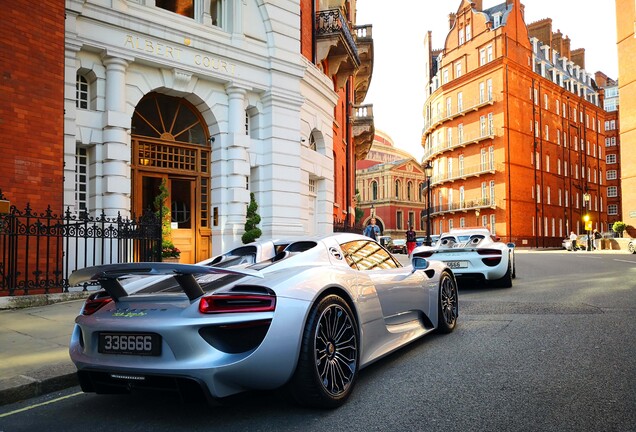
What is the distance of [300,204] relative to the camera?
15.7 m

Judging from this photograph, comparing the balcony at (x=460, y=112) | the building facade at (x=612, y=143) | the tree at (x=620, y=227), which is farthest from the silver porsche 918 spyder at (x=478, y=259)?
the building facade at (x=612, y=143)

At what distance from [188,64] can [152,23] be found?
1.31 meters

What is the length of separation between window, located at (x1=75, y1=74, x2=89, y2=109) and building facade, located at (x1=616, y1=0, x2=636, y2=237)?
43.6m

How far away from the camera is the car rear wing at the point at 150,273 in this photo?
3021 mm

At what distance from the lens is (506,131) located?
1949 inches

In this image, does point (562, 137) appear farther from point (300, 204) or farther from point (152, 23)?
point (152, 23)

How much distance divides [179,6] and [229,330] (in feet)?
43.3

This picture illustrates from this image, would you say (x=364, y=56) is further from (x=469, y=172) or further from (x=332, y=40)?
(x=469, y=172)

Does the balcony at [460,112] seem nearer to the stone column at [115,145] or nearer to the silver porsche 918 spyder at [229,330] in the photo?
the stone column at [115,145]

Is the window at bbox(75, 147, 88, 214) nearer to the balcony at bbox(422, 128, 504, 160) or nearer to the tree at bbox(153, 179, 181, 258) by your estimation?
the tree at bbox(153, 179, 181, 258)

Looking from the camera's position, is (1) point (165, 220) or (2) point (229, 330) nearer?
(2) point (229, 330)

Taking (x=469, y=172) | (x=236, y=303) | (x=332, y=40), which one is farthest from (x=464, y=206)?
(x=236, y=303)

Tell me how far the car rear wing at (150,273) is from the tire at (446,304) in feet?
9.72

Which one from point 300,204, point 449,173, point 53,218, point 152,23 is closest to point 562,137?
point 449,173
